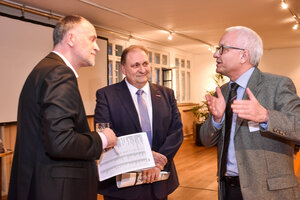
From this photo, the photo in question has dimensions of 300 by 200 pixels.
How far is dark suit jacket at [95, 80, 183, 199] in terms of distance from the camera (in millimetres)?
2072

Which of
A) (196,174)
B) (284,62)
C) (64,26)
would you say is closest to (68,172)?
(64,26)

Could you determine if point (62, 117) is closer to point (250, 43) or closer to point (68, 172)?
point (68, 172)

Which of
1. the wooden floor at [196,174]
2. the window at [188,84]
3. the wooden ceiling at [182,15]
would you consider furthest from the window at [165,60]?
the wooden floor at [196,174]

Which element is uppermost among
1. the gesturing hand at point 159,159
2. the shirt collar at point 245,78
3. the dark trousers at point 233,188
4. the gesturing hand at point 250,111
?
the shirt collar at point 245,78

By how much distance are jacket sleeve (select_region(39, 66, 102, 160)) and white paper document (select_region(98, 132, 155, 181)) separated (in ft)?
1.37

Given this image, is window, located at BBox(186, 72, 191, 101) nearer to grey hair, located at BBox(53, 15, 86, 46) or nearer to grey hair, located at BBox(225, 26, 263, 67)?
grey hair, located at BBox(225, 26, 263, 67)

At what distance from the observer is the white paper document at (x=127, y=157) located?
1774 millimetres

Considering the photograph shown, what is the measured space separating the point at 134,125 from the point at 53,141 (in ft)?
3.14

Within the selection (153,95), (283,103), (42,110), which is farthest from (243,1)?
(42,110)

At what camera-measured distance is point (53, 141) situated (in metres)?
1.25

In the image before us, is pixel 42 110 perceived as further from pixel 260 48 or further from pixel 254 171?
pixel 260 48

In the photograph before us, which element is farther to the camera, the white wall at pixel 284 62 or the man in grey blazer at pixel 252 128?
the white wall at pixel 284 62

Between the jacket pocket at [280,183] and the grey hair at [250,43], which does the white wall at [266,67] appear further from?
the jacket pocket at [280,183]

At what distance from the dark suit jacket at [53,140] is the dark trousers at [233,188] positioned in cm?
83
